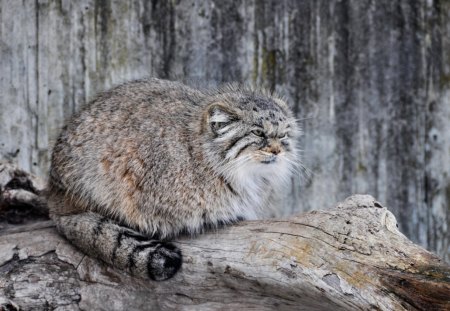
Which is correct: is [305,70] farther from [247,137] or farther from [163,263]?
[163,263]

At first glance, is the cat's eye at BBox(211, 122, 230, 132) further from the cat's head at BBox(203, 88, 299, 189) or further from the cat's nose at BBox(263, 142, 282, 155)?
the cat's nose at BBox(263, 142, 282, 155)

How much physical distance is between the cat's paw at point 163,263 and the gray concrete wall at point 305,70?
2360mm

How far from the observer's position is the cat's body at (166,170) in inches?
204

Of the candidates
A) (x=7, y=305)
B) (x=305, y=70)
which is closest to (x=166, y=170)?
(x=7, y=305)

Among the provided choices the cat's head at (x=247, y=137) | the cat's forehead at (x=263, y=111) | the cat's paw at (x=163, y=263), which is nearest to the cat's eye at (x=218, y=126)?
the cat's head at (x=247, y=137)

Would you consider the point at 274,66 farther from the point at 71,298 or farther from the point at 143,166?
the point at 71,298

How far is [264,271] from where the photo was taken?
4711mm

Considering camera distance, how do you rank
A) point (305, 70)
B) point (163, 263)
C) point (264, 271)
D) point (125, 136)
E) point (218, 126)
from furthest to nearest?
1. point (305, 70)
2. point (125, 136)
3. point (218, 126)
4. point (163, 263)
5. point (264, 271)

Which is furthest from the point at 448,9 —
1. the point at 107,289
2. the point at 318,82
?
the point at 107,289

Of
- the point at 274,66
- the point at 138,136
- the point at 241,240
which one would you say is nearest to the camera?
the point at 241,240

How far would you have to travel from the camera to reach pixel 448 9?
758 cm

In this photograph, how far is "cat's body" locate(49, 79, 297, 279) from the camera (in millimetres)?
5184

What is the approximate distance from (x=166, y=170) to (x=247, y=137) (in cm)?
58

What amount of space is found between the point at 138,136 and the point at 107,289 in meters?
1.04
